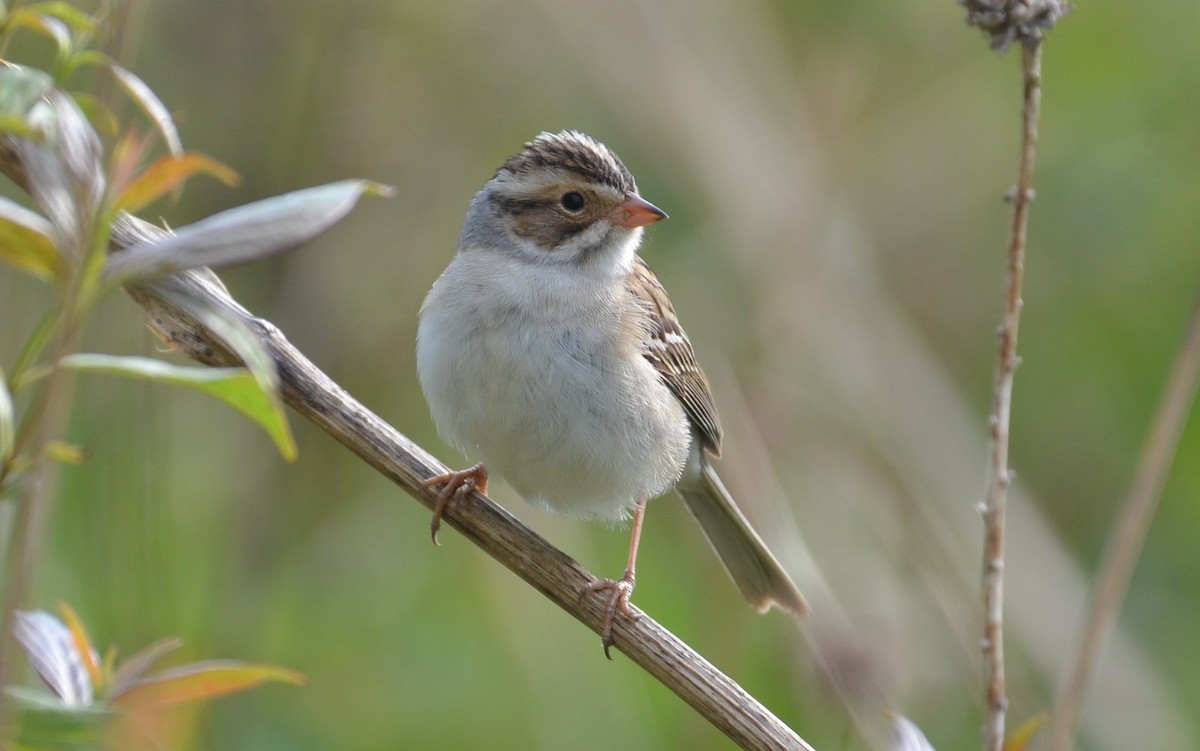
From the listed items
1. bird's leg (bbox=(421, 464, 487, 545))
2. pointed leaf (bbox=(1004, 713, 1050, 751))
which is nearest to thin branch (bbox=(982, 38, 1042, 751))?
pointed leaf (bbox=(1004, 713, 1050, 751))

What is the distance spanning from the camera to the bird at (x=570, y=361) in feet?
10.7

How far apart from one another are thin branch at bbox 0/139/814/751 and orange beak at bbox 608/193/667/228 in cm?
113

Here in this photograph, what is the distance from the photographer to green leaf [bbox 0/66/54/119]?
1185mm

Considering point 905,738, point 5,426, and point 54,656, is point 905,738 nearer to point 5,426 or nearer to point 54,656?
point 54,656

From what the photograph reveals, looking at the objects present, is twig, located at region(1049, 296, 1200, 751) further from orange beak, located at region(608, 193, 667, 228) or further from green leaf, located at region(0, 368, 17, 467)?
green leaf, located at region(0, 368, 17, 467)

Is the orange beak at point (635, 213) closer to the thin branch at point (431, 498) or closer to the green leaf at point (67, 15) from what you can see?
the thin branch at point (431, 498)

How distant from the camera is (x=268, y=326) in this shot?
2383 mm

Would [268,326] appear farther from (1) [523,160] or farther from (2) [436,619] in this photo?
(2) [436,619]

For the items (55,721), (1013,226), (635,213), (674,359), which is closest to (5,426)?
(55,721)

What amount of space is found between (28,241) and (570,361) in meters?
2.11

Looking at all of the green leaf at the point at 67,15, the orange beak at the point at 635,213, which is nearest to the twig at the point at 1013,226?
the orange beak at the point at 635,213

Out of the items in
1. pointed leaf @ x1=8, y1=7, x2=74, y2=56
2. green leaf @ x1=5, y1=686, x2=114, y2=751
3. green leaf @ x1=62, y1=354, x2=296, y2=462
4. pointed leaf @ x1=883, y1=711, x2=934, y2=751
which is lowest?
green leaf @ x1=5, y1=686, x2=114, y2=751

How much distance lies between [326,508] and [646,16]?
2.30 m

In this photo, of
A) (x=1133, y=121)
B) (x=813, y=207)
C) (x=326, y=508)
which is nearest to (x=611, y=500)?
(x=813, y=207)
